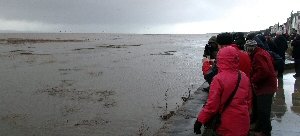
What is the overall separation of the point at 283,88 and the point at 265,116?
483cm

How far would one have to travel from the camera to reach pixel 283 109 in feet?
21.2

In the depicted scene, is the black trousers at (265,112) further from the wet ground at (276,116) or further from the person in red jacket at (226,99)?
the person in red jacket at (226,99)

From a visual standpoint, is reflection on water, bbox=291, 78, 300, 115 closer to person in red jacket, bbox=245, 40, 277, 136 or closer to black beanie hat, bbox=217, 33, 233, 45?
person in red jacket, bbox=245, 40, 277, 136

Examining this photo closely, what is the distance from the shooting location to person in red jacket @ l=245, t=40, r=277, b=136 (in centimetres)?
434

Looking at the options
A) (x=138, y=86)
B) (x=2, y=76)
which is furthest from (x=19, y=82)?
(x=138, y=86)

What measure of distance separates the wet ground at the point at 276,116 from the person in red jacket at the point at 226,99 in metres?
1.86

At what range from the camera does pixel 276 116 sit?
19.5 feet

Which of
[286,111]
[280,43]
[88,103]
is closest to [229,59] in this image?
[286,111]

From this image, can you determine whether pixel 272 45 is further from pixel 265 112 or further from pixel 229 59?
pixel 229 59

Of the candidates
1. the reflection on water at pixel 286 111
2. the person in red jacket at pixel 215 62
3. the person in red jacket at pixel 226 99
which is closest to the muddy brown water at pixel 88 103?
the reflection on water at pixel 286 111

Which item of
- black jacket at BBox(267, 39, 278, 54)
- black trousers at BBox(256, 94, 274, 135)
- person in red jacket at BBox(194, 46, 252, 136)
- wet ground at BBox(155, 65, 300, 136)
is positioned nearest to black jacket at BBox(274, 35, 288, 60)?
black jacket at BBox(267, 39, 278, 54)

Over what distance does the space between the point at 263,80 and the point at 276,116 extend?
1.89 meters

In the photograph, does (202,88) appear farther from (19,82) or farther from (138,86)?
(19,82)

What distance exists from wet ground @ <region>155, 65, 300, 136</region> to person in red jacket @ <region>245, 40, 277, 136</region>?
45 centimetres
